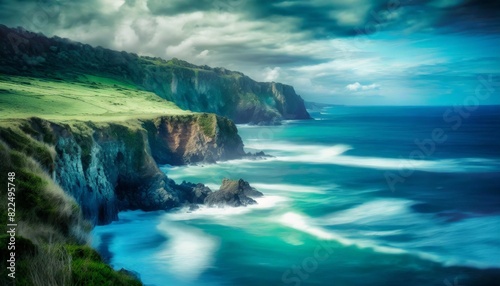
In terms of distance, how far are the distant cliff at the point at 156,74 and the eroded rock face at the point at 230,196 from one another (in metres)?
74.2

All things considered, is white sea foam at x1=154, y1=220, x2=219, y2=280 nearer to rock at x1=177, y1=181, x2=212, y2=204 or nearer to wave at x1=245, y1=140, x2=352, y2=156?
rock at x1=177, y1=181, x2=212, y2=204

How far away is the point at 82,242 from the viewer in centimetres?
1027

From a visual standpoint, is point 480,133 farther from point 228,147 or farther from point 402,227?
point 402,227

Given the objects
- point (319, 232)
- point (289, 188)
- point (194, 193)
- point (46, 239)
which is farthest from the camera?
point (289, 188)

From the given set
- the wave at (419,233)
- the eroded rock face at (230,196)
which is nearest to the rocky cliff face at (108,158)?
the eroded rock face at (230,196)

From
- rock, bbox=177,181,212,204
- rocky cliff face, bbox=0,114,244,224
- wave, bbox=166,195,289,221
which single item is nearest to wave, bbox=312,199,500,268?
wave, bbox=166,195,289,221

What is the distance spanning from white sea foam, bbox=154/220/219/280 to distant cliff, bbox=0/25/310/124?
256ft

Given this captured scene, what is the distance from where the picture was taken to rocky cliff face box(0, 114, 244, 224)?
2208 cm

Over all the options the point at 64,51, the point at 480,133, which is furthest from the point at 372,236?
the point at 64,51

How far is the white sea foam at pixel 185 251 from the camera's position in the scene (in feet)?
74.9

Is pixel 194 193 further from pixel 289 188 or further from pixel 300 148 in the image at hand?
pixel 300 148

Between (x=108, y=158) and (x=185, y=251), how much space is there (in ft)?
41.4

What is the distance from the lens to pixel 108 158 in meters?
33.4

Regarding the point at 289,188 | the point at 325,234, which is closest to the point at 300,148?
the point at 289,188
